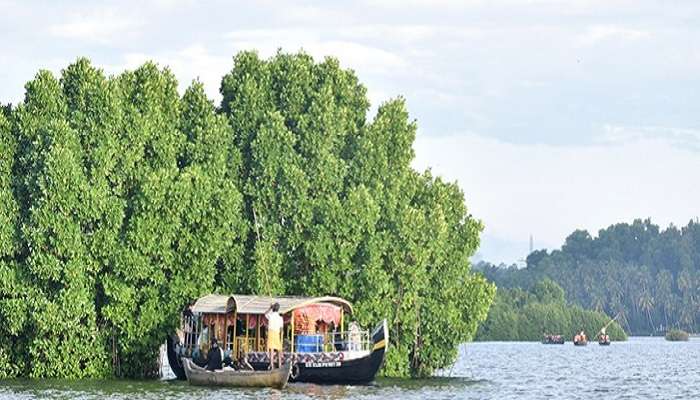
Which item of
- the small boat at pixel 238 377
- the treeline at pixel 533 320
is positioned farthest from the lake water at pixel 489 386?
the treeline at pixel 533 320

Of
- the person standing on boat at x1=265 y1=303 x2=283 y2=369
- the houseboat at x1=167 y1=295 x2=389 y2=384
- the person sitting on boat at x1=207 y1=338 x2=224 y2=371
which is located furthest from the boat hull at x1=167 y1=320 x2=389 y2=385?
the person sitting on boat at x1=207 y1=338 x2=224 y2=371

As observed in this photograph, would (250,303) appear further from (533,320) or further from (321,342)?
(533,320)

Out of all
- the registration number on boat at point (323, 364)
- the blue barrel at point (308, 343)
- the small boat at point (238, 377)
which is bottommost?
the small boat at point (238, 377)

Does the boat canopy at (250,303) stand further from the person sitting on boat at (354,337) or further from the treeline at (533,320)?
the treeline at (533,320)

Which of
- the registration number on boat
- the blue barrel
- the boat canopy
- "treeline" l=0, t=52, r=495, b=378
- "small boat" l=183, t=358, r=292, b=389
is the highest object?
"treeline" l=0, t=52, r=495, b=378

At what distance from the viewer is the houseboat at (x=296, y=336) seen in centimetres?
5906

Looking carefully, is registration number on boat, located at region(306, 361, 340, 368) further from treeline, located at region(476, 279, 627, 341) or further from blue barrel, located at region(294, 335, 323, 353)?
treeline, located at region(476, 279, 627, 341)

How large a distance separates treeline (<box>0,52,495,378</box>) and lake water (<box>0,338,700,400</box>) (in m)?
2.40

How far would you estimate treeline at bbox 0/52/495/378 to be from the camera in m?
59.6

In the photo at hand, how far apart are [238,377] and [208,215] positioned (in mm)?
7410

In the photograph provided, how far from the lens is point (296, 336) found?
2375 inches

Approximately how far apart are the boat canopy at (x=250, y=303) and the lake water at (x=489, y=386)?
10.0 feet

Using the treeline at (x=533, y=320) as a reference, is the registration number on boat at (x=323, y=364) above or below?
below

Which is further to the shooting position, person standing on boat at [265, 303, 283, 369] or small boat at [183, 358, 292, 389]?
person standing on boat at [265, 303, 283, 369]
